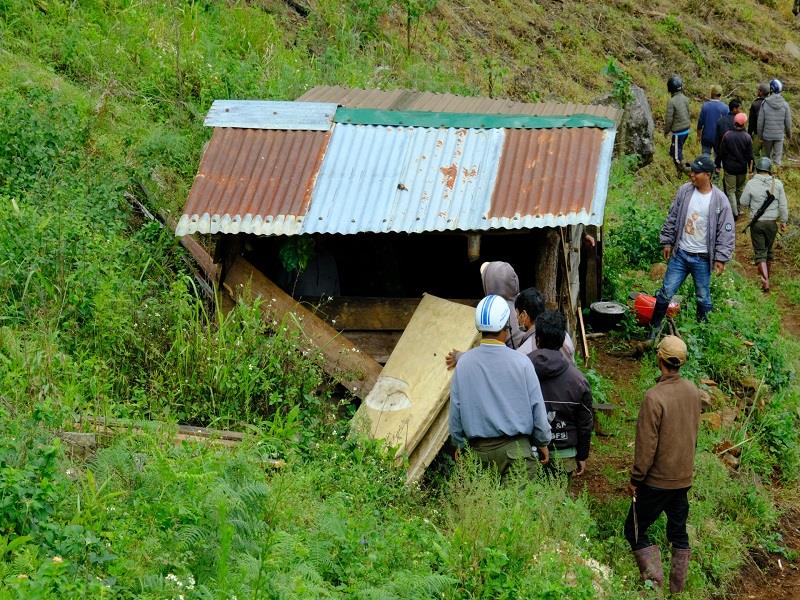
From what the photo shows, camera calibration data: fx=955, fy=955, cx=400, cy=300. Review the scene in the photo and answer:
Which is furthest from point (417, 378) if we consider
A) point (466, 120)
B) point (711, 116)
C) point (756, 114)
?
point (756, 114)

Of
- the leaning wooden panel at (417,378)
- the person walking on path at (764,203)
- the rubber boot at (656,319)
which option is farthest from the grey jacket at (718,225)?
the leaning wooden panel at (417,378)

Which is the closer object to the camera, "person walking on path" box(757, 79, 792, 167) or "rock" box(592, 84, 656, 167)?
"rock" box(592, 84, 656, 167)

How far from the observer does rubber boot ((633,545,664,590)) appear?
602 cm

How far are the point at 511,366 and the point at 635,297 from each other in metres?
4.94

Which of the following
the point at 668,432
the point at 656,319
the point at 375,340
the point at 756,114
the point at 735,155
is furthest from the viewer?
the point at 756,114

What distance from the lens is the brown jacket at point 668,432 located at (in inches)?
229

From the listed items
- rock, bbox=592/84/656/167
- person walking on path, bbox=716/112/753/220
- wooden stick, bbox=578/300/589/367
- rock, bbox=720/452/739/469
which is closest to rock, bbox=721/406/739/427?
rock, bbox=720/452/739/469

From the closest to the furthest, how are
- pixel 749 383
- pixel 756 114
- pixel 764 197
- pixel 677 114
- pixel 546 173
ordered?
1. pixel 546 173
2. pixel 749 383
3. pixel 764 197
4. pixel 677 114
5. pixel 756 114

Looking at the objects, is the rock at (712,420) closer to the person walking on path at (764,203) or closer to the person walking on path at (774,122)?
the person walking on path at (764,203)

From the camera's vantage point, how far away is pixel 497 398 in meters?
5.74

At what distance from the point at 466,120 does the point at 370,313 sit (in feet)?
5.67

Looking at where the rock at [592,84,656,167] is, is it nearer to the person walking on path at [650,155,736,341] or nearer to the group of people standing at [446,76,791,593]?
the person walking on path at [650,155,736,341]

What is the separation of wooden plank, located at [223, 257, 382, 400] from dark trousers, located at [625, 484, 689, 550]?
207 centimetres

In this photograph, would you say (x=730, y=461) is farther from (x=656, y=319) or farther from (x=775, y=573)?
(x=656, y=319)
